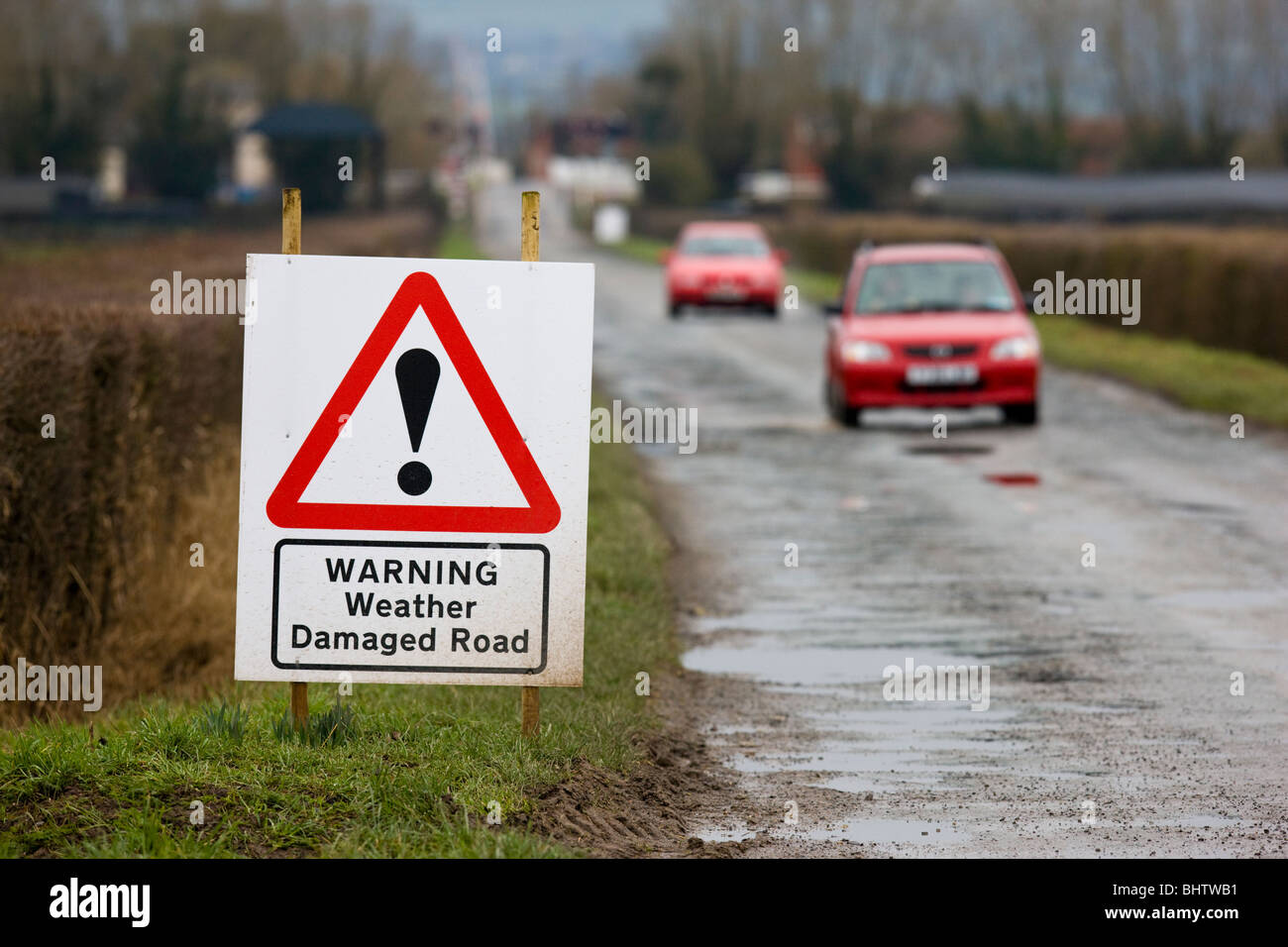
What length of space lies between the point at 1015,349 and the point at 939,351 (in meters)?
0.70

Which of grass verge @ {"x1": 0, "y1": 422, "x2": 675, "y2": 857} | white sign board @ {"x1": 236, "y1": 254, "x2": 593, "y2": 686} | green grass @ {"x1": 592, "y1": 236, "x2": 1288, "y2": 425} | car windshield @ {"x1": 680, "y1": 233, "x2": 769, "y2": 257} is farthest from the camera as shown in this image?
car windshield @ {"x1": 680, "y1": 233, "x2": 769, "y2": 257}

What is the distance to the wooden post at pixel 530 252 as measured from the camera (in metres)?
6.97

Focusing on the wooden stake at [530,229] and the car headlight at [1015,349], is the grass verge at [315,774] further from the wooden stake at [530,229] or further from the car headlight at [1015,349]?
the car headlight at [1015,349]

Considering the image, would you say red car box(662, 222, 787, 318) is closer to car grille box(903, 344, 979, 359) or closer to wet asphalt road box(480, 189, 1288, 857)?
wet asphalt road box(480, 189, 1288, 857)

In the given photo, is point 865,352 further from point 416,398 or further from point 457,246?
point 457,246

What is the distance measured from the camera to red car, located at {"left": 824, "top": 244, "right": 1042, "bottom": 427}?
2025 cm

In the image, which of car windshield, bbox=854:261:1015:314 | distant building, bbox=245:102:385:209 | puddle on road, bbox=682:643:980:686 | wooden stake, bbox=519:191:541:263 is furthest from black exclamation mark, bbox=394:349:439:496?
distant building, bbox=245:102:385:209

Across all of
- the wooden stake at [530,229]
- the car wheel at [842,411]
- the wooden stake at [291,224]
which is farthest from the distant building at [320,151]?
the wooden stake at [530,229]

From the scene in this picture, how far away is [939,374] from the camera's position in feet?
66.6

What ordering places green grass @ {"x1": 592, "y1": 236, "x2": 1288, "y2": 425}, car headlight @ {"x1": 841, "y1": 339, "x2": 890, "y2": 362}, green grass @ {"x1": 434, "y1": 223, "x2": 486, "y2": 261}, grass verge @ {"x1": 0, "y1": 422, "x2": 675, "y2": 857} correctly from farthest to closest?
green grass @ {"x1": 434, "y1": 223, "x2": 486, "y2": 261} < green grass @ {"x1": 592, "y1": 236, "x2": 1288, "y2": 425} < car headlight @ {"x1": 841, "y1": 339, "x2": 890, "y2": 362} < grass verge @ {"x1": 0, "y1": 422, "x2": 675, "y2": 857}

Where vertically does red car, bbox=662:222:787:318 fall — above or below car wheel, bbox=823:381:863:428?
above

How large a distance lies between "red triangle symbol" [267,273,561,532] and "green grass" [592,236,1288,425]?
1485 centimetres

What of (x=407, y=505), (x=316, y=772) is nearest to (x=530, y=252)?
(x=407, y=505)
